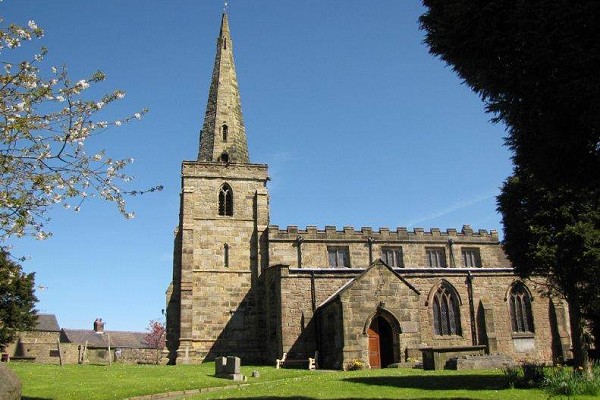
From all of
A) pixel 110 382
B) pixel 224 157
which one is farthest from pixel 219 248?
pixel 110 382

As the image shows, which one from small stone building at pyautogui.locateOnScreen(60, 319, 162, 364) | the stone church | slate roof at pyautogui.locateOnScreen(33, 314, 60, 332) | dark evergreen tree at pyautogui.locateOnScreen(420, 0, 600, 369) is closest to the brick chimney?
small stone building at pyautogui.locateOnScreen(60, 319, 162, 364)

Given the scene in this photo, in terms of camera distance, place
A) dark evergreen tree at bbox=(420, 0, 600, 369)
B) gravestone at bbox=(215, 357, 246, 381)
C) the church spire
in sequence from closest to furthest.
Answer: dark evergreen tree at bbox=(420, 0, 600, 369) → gravestone at bbox=(215, 357, 246, 381) → the church spire

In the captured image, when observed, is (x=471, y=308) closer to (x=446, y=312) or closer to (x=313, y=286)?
(x=446, y=312)

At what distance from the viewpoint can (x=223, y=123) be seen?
4069 centimetres

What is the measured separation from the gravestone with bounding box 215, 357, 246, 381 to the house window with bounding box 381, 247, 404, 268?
1923 cm

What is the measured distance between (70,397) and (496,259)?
3299cm

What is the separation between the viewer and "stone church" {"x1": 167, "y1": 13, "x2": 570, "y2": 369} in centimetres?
2686

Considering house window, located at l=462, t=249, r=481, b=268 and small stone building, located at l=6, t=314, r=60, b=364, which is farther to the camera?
small stone building, located at l=6, t=314, r=60, b=364

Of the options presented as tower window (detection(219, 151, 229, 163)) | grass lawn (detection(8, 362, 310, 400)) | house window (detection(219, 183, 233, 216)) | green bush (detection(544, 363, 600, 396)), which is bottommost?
grass lawn (detection(8, 362, 310, 400))

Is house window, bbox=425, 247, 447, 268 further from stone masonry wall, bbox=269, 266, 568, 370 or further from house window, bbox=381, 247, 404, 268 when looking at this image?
stone masonry wall, bbox=269, 266, 568, 370

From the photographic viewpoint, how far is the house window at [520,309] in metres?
32.1

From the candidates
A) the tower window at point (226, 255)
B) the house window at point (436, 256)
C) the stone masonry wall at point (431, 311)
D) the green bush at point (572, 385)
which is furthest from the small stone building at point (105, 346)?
the green bush at point (572, 385)

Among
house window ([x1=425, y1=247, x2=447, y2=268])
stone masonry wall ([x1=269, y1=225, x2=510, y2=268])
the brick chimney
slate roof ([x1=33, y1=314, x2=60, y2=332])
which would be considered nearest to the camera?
stone masonry wall ([x1=269, y1=225, x2=510, y2=268])

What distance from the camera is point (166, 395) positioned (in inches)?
680
